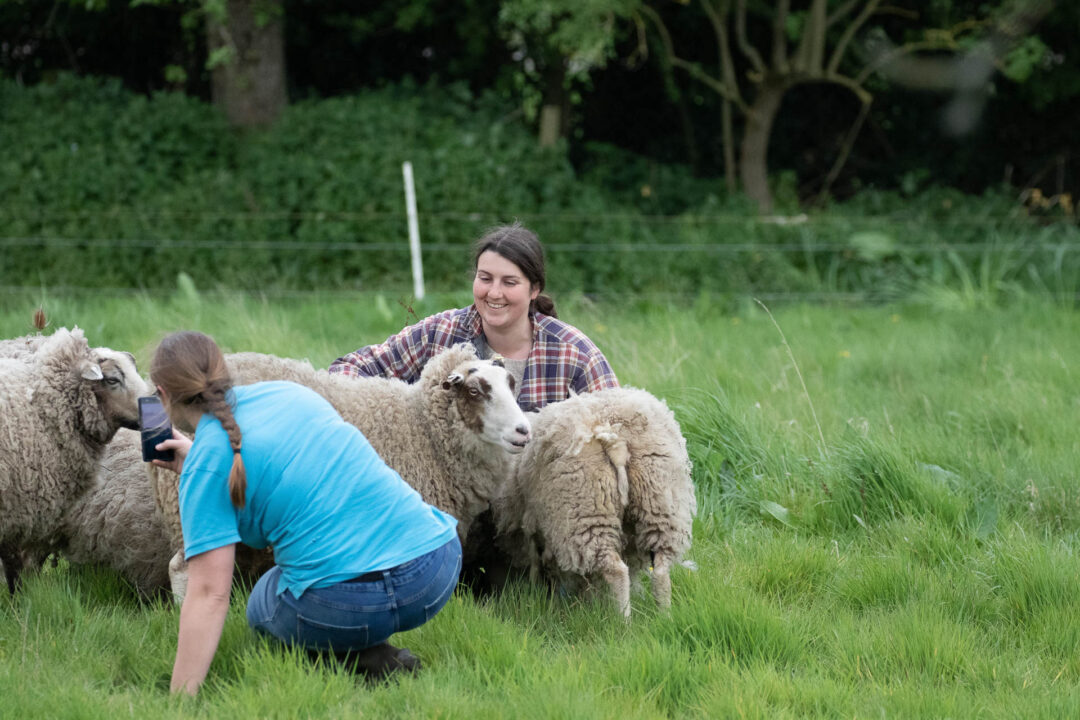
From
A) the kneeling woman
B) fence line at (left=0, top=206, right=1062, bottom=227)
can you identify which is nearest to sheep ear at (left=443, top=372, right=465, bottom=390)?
the kneeling woman

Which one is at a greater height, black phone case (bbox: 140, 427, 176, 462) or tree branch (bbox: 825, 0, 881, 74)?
tree branch (bbox: 825, 0, 881, 74)

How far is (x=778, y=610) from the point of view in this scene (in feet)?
11.8

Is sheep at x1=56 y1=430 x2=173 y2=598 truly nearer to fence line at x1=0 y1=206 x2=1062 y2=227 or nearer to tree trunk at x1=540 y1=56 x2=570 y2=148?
fence line at x1=0 y1=206 x2=1062 y2=227

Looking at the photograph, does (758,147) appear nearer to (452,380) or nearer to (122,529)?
(452,380)

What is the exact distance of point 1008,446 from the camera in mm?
5270

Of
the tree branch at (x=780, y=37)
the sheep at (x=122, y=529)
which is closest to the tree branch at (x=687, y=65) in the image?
the tree branch at (x=780, y=37)

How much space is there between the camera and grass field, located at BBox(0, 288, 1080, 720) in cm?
298

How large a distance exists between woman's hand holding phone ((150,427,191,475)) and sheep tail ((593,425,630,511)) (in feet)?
4.32

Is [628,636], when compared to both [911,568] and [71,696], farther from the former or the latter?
[71,696]

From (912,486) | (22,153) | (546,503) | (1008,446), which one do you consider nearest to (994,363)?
(1008,446)

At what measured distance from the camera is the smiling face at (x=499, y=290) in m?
4.22

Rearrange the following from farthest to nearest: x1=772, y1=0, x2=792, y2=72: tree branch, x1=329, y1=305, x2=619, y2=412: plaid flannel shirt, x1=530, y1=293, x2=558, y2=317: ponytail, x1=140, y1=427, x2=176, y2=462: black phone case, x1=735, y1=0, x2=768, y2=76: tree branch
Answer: x1=735, y1=0, x2=768, y2=76: tree branch
x1=772, y1=0, x2=792, y2=72: tree branch
x1=530, y1=293, x2=558, y2=317: ponytail
x1=329, y1=305, x2=619, y2=412: plaid flannel shirt
x1=140, y1=427, x2=176, y2=462: black phone case

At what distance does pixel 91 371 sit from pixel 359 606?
1437mm

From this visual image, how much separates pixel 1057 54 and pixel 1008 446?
34.3 ft
